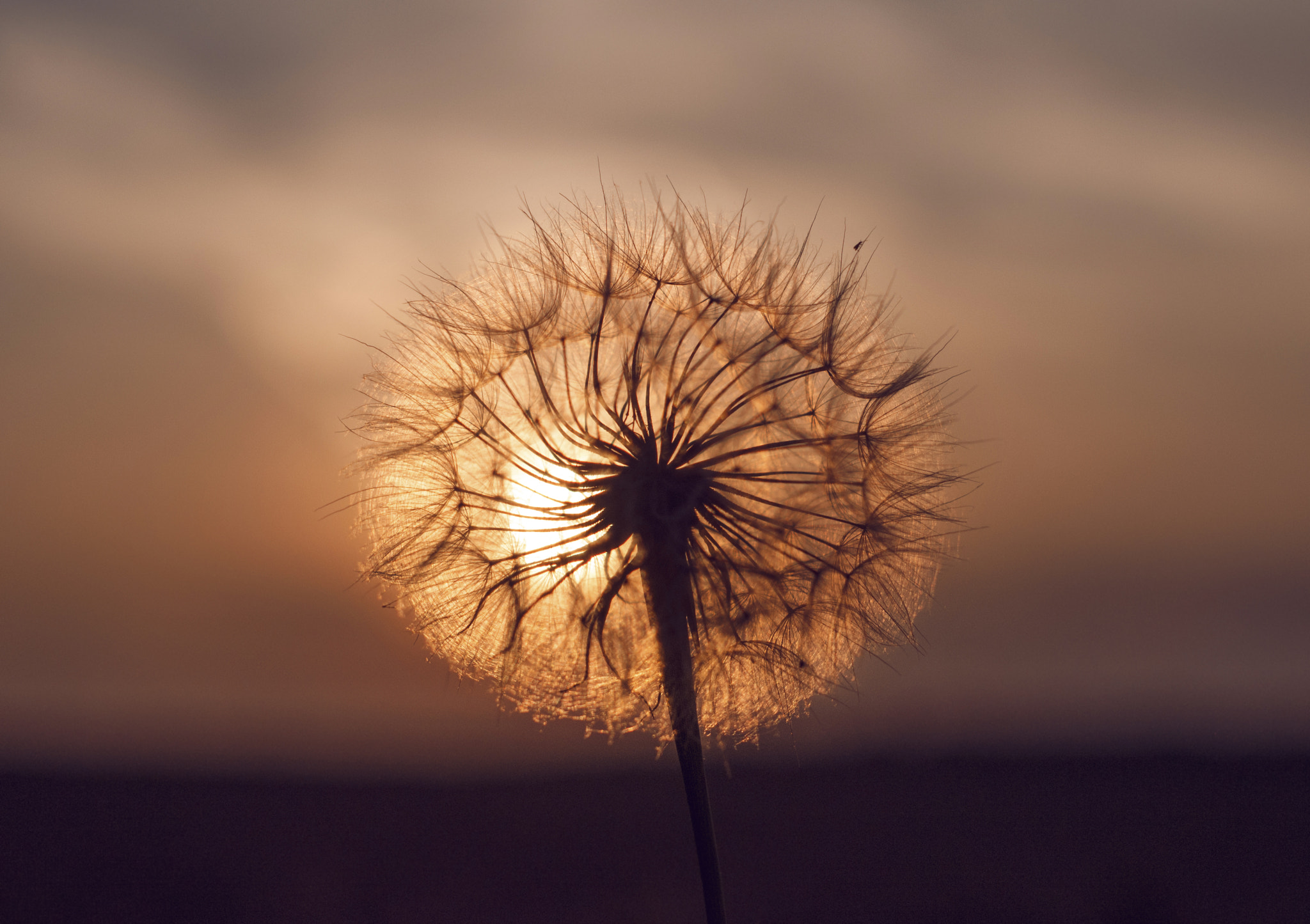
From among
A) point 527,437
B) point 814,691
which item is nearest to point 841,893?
point 814,691

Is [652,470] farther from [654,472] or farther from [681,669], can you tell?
[681,669]

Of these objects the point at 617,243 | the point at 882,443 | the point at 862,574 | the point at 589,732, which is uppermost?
the point at 617,243

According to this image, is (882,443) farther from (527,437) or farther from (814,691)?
(527,437)

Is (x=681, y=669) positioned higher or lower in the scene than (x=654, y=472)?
lower

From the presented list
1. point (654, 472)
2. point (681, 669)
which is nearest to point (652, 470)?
point (654, 472)
